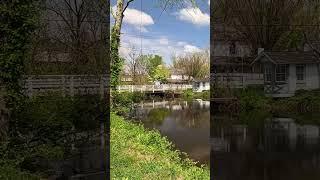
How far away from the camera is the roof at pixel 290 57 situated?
18.4 ft

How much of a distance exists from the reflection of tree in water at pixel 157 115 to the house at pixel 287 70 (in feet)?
5.45

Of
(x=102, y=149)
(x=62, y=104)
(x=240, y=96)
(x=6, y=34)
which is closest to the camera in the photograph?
(x=6, y=34)

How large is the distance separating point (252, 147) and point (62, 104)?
3.00 m

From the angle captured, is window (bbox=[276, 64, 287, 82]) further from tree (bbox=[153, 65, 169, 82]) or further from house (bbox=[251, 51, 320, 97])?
tree (bbox=[153, 65, 169, 82])

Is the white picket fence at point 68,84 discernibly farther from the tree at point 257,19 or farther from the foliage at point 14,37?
the tree at point 257,19

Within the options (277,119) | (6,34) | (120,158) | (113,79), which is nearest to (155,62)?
(113,79)

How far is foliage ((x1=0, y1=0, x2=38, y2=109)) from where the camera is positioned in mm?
3477

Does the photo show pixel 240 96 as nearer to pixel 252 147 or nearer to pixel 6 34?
pixel 252 147

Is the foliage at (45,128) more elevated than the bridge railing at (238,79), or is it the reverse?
the bridge railing at (238,79)

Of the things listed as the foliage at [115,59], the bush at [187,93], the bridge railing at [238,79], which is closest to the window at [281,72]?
the bridge railing at [238,79]

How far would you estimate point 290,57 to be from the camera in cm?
562

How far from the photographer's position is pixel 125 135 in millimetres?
5949

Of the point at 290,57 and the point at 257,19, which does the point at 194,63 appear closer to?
the point at 257,19

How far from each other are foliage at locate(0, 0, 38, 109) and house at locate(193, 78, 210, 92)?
3152 millimetres
